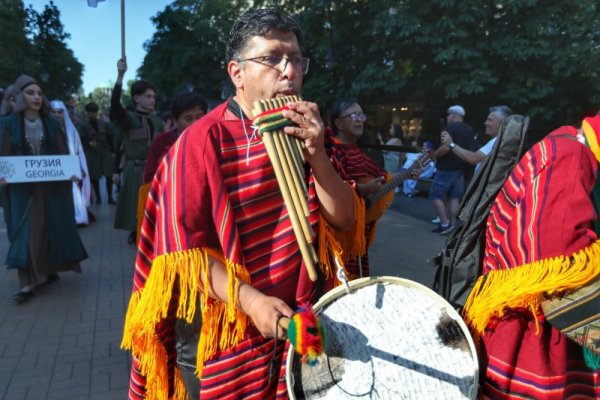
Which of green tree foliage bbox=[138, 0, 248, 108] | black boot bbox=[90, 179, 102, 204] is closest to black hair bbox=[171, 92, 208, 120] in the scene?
black boot bbox=[90, 179, 102, 204]

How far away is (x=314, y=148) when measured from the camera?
1.63 m

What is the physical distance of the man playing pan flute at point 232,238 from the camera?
1.58 metres

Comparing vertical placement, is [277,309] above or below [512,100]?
below

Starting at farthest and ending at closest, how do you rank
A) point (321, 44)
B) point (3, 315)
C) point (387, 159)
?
point (321, 44) < point (387, 159) < point (3, 315)

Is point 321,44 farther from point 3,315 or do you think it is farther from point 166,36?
point 166,36

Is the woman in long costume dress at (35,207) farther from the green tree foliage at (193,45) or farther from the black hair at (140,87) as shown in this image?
the green tree foliage at (193,45)

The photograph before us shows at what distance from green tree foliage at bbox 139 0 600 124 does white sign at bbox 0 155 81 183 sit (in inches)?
357

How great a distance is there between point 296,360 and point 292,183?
0.53 m

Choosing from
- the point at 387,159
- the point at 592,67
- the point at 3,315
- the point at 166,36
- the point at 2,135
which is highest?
the point at 166,36

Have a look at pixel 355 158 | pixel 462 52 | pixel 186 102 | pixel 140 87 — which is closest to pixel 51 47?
pixel 462 52

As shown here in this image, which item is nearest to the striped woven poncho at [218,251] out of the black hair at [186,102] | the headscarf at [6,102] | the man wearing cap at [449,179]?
the black hair at [186,102]

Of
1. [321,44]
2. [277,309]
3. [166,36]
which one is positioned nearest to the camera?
[277,309]

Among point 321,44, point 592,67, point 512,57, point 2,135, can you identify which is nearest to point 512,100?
point 512,57

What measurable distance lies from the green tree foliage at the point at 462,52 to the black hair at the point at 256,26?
1085 cm
